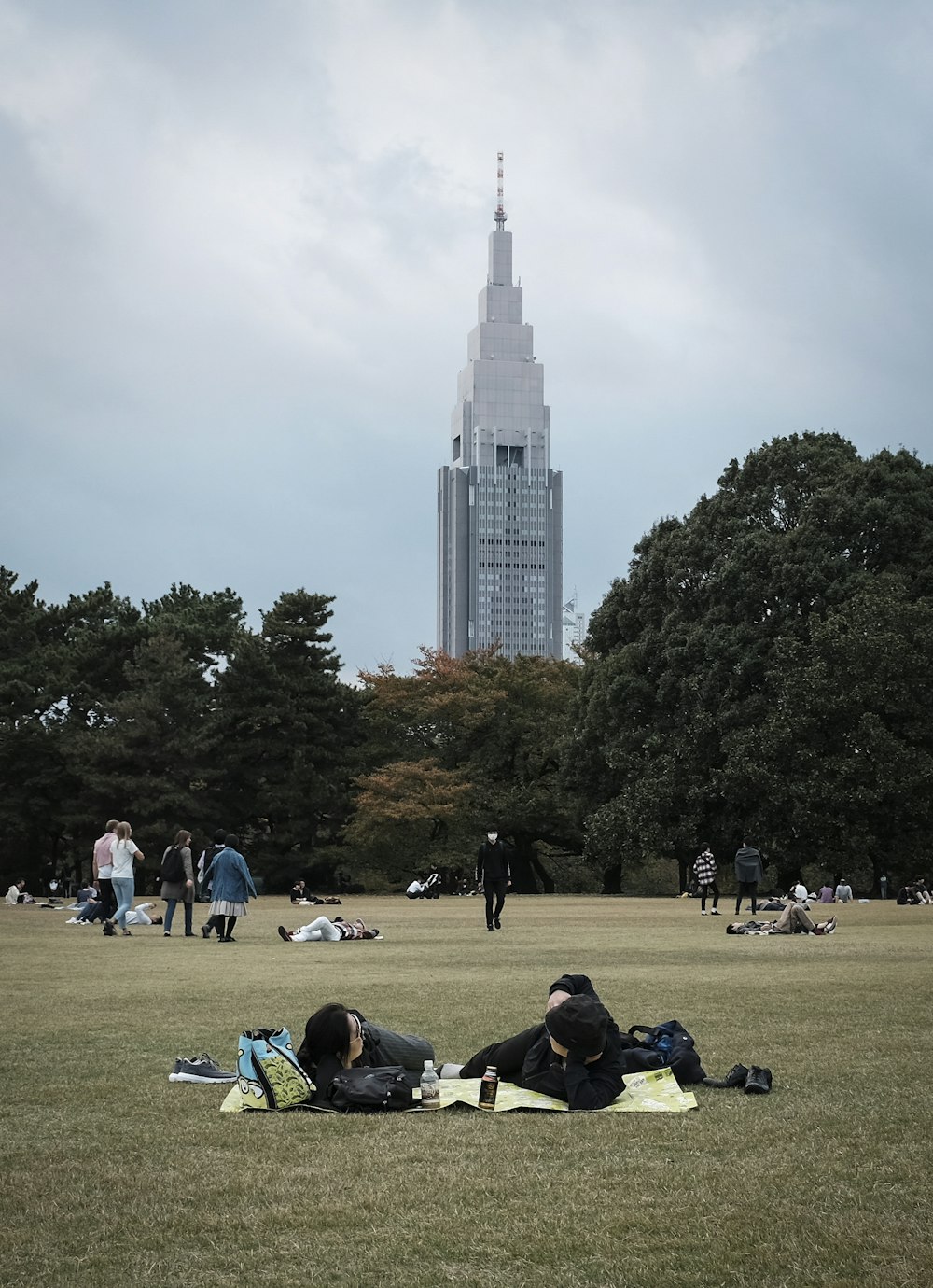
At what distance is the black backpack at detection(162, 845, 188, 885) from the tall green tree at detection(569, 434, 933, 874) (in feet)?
68.0

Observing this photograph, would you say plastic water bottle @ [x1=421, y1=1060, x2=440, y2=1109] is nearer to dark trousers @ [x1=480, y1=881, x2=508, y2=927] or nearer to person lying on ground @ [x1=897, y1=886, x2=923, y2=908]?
dark trousers @ [x1=480, y1=881, x2=508, y2=927]

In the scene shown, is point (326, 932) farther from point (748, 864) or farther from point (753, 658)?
point (753, 658)

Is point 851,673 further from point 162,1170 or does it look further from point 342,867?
point 162,1170

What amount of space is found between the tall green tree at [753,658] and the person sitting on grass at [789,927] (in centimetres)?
1522

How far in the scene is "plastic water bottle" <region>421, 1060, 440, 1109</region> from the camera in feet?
24.4

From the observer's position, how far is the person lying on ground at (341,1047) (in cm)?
767

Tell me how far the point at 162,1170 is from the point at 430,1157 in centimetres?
118

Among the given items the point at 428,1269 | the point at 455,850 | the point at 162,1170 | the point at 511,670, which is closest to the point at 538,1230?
the point at 428,1269

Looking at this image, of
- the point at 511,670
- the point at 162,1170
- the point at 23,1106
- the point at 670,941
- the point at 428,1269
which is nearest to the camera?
the point at 428,1269

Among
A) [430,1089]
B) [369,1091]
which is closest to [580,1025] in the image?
[430,1089]

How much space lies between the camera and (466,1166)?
5996 millimetres

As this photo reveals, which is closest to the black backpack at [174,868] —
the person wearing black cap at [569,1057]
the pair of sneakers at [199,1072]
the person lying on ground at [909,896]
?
the pair of sneakers at [199,1072]

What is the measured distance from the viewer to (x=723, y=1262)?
15.0 ft

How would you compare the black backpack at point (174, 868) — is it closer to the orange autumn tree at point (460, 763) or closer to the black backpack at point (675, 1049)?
the black backpack at point (675, 1049)
